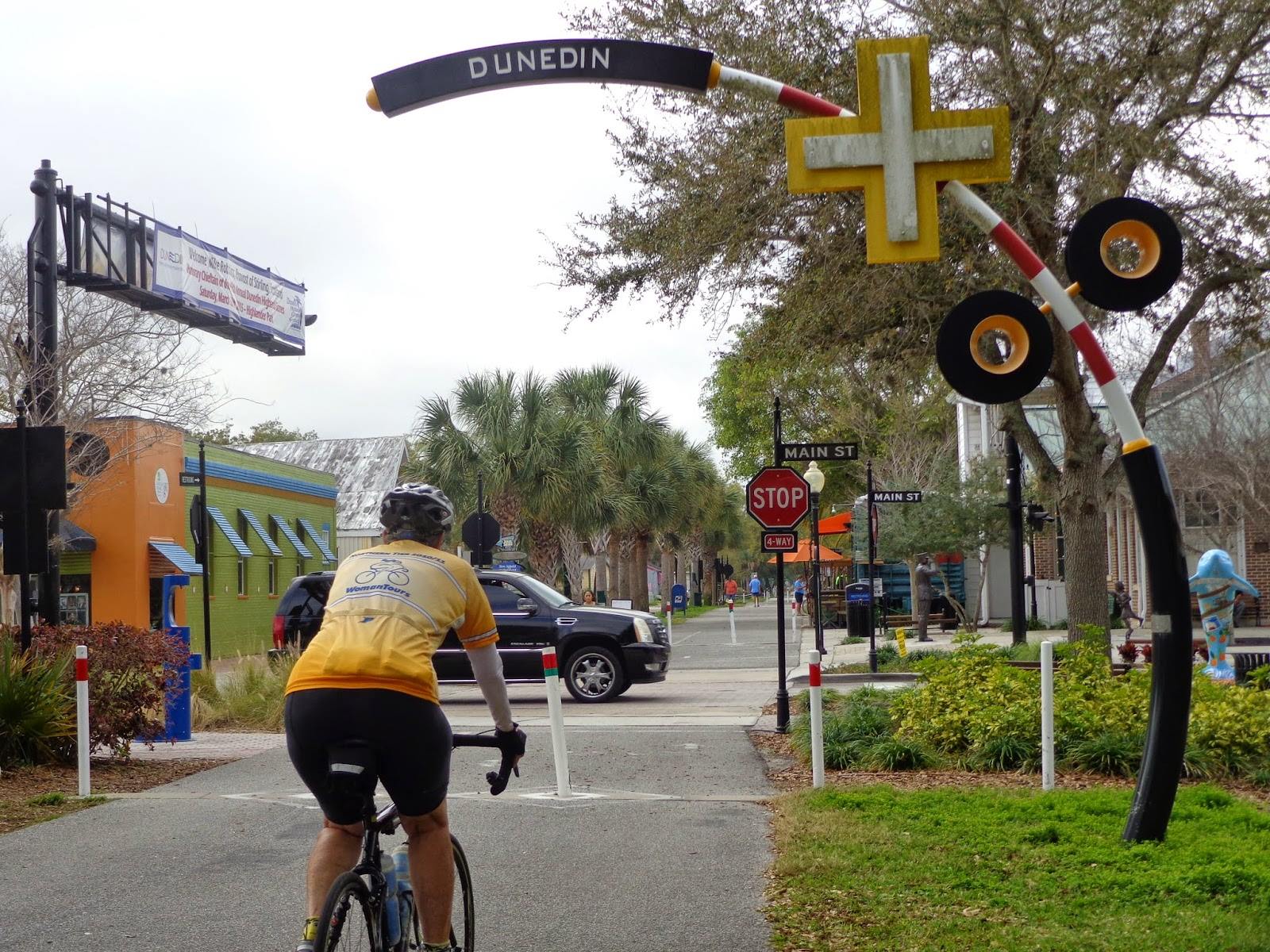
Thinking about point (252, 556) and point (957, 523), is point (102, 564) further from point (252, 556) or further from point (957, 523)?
point (957, 523)

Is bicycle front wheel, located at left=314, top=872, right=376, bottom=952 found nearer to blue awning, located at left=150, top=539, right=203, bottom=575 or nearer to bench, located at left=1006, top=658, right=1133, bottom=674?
bench, located at left=1006, top=658, right=1133, bottom=674

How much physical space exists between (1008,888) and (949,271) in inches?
381

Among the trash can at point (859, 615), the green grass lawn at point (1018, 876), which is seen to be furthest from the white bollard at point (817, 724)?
the trash can at point (859, 615)

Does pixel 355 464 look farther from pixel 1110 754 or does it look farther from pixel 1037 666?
pixel 1110 754

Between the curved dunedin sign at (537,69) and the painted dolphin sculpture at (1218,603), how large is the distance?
10124 millimetres

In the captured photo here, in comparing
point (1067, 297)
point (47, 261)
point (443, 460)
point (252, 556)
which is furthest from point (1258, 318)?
point (252, 556)

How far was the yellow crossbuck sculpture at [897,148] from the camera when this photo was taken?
712cm

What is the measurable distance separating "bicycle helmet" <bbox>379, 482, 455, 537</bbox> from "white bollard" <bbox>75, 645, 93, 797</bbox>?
21.2 ft

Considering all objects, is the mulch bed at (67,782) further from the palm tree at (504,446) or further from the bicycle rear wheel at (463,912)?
the palm tree at (504,446)

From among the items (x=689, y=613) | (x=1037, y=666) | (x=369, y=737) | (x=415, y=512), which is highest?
(x=415, y=512)

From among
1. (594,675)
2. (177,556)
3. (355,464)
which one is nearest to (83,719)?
(594,675)

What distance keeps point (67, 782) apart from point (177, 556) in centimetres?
2262

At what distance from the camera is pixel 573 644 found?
60.0ft

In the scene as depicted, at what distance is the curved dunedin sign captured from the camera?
716 cm
